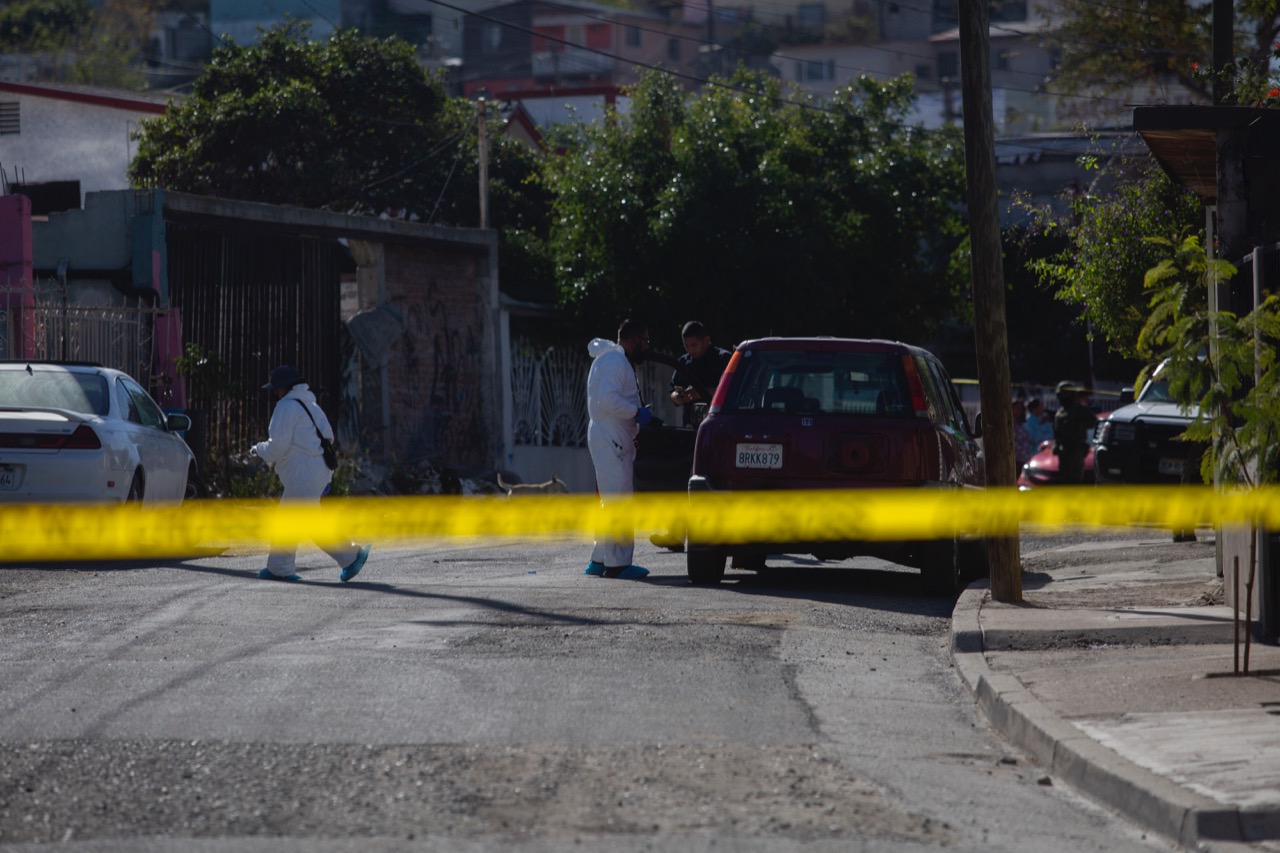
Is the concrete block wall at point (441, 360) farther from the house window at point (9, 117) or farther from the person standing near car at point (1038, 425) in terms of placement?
the house window at point (9, 117)

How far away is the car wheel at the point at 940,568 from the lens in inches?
495

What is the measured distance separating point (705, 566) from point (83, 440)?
17.0ft

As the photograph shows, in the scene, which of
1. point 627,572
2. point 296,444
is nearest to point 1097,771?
point 627,572

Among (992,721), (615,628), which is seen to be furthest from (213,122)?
(992,721)

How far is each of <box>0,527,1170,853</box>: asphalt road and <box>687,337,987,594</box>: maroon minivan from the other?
95 cm

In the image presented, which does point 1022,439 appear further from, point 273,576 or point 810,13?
point 810,13

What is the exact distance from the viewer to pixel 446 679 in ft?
27.0

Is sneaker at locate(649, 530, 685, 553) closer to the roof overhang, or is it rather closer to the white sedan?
the white sedan

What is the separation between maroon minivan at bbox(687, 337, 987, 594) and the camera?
12477 mm

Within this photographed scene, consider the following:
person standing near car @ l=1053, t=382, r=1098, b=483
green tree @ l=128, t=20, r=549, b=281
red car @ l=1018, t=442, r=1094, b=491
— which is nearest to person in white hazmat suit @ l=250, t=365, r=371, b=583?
person standing near car @ l=1053, t=382, r=1098, b=483

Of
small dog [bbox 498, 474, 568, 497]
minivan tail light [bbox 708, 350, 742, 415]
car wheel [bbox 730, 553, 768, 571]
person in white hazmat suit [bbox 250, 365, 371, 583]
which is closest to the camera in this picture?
minivan tail light [bbox 708, 350, 742, 415]

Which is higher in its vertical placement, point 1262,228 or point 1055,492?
point 1262,228

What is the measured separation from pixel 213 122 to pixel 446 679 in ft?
104

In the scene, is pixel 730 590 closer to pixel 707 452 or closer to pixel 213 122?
pixel 707 452
